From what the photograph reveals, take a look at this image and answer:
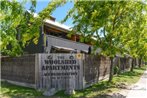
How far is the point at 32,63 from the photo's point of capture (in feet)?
57.0

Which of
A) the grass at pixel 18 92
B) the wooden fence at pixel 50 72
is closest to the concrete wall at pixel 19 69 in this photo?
the wooden fence at pixel 50 72

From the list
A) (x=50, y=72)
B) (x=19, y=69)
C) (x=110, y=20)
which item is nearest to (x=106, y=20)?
(x=110, y=20)

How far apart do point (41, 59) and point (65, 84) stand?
1850mm

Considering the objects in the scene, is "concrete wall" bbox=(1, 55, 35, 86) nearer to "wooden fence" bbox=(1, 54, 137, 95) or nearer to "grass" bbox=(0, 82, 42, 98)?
"wooden fence" bbox=(1, 54, 137, 95)

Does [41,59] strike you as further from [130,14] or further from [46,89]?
[130,14]

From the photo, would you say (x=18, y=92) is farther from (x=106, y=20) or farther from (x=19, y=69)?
(x=106, y=20)

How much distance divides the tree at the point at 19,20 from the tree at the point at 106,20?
1515 millimetres

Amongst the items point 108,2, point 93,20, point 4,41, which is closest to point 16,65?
point 4,41

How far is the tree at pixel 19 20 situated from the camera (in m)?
11.9

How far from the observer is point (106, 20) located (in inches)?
707

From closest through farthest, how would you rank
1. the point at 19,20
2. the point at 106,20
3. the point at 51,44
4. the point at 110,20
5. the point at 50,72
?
the point at 19,20, the point at 50,72, the point at 106,20, the point at 110,20, the point at 51,44

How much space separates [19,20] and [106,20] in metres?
6.30

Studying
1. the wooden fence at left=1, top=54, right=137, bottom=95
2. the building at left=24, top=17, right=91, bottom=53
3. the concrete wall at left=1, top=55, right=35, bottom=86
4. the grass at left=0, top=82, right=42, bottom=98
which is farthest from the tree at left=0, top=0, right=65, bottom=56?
the building at left=24, top=17, right=91, bottom=53

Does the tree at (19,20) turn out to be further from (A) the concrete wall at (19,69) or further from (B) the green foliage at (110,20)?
(B) the green foliage at (110,20)
